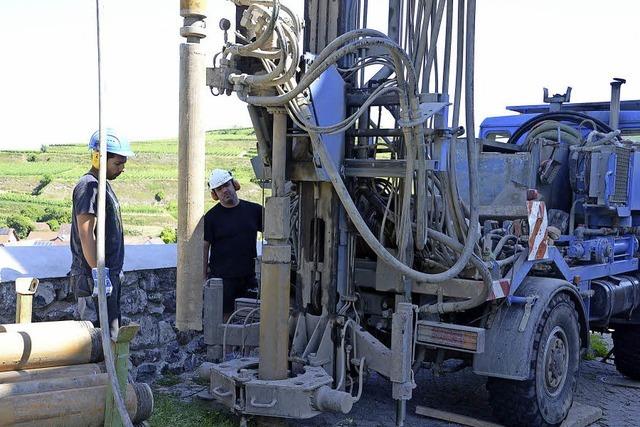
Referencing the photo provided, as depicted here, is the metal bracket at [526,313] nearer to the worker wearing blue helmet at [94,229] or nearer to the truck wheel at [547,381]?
the truck wheel at [547,381]

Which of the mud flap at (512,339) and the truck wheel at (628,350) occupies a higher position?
the mud flap at (512,339)

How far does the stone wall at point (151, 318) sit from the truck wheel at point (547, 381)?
2.52m

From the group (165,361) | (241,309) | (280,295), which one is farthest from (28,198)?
(280,295)

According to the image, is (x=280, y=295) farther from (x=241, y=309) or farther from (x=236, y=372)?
(x=241, y=309)

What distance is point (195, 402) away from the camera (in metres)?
5.71

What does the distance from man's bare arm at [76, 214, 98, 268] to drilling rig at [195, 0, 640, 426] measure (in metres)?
1.01

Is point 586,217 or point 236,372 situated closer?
point 236,372

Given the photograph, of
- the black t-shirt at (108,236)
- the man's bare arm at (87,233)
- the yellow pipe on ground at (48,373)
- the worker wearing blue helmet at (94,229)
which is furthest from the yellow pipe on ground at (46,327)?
the black t-shirt at (108,236)

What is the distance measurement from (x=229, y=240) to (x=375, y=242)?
2.21 meters

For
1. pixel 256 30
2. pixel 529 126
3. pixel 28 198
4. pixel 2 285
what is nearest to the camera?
pixel 256 30

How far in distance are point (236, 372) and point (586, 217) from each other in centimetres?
344

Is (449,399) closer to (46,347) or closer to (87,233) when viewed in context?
(87,233)

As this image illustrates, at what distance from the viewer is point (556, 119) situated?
7.61m

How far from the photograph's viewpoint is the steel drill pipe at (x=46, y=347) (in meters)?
3.79
